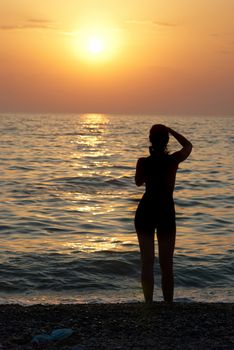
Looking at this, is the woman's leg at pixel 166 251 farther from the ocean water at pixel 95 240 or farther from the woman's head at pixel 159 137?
the ocean water at pixel 95 240

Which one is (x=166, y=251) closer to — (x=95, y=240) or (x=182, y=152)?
(x=182, y=152)

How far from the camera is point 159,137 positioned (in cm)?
766

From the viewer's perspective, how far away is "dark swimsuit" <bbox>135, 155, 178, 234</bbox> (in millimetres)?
7742

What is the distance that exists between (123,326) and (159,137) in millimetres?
2284

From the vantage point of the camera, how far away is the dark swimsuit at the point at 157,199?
25.4 feet

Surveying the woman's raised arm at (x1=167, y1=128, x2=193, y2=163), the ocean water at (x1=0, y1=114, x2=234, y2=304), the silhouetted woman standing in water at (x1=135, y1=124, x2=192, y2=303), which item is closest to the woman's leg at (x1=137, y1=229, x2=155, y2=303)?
the silhouetted woman standing in water at (x1=135, y1=124, x2=192, y2=303)

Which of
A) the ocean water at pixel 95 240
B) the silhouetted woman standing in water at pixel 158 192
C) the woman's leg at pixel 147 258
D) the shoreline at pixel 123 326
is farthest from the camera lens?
the ocean water at pixel 95 240

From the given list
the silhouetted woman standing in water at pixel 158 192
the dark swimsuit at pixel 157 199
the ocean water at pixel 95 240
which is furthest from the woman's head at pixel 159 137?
the ocean water at pixel 95 240

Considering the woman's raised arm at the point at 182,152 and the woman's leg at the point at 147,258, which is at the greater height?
the woman's raised arm at the point at 182,152

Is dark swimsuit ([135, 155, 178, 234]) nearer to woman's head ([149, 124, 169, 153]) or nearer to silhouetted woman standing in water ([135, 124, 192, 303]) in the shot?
silhouetted woman standing in water ([135, 124, 192, 303])

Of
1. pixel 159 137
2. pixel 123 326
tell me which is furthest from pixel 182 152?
pixel 123 326

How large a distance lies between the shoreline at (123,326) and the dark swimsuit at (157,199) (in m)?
1.04

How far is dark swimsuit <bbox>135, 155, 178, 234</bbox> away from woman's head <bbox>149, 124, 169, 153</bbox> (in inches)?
4.4

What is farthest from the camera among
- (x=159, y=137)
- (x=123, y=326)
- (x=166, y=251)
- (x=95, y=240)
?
(x=95, y=240)
